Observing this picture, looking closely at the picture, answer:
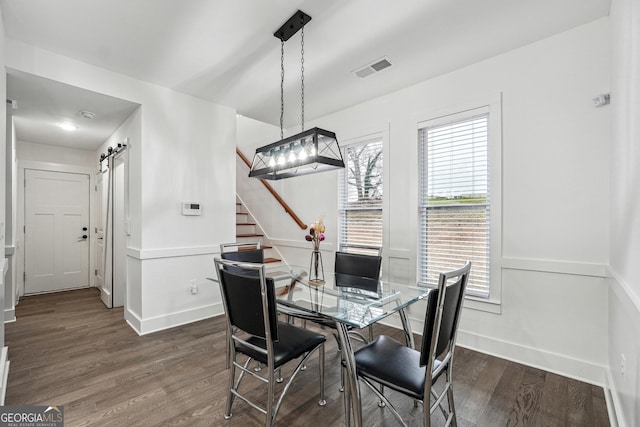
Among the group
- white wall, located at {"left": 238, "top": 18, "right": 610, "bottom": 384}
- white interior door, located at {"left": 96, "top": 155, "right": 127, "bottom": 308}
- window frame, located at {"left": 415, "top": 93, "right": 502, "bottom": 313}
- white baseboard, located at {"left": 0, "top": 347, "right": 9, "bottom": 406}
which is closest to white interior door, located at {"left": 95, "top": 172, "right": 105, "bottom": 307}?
white interior door, located at {"left": 96, "top": 155, "right": 127, "bottom": 308}

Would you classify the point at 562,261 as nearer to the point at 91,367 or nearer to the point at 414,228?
the point at 414,228

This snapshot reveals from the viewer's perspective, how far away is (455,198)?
2.99 metres

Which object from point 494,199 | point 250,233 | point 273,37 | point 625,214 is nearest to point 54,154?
point 250,233

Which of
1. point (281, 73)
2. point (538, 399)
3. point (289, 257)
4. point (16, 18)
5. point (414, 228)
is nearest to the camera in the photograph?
point (538, 399)

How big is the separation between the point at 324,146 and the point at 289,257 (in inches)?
105

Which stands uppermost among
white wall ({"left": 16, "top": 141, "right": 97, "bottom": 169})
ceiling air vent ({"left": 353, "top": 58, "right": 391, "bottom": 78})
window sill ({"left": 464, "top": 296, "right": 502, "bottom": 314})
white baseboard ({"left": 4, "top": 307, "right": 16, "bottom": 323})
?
ceiling air vent ({"left": 353, "top": 58, "right": 391, "bottom": 78})

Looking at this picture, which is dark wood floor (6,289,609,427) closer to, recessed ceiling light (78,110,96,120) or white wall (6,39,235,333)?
white wall (6,39,235,333)

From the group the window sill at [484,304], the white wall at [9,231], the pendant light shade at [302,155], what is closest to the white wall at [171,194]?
the white wall at [9,231]

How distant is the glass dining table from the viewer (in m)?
1.57

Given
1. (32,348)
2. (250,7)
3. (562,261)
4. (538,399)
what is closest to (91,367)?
(32,348)

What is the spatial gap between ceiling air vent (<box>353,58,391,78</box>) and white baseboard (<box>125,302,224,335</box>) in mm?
3227

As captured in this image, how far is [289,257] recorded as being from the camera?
15.0 ft

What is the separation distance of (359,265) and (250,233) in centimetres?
282

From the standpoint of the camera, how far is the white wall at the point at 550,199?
2227 mm
